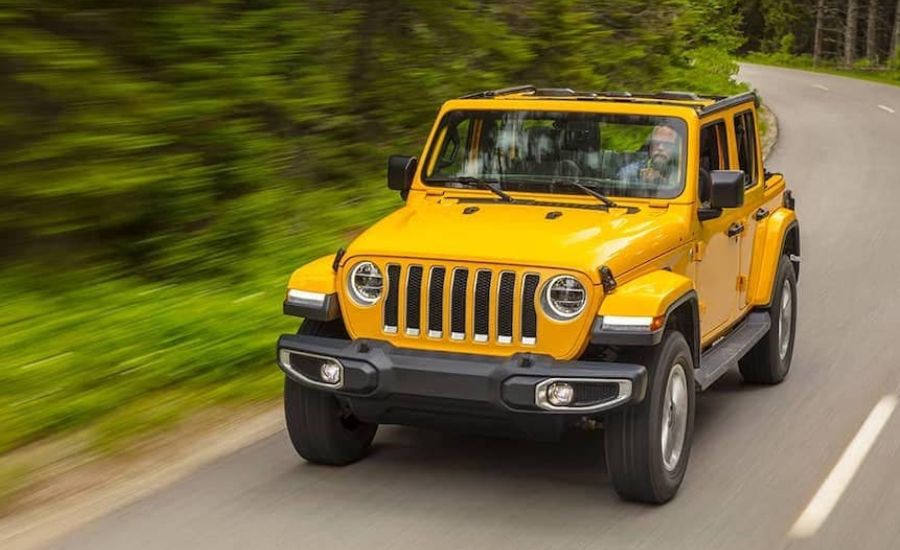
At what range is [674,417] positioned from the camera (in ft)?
22.0

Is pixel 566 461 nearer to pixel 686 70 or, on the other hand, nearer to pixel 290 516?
pixel 290 516

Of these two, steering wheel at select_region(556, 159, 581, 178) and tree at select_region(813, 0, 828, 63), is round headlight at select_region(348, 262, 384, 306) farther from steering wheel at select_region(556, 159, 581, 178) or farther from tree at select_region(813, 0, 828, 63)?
tree at select_region(813, 0, 828, 63)

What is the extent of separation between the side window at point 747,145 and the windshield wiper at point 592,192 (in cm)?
150

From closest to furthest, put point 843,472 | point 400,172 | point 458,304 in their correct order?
1. point 458,304
2. point 843,472
3. point 400,172

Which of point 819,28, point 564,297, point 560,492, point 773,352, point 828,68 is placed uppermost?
point 564,297

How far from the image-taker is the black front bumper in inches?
242

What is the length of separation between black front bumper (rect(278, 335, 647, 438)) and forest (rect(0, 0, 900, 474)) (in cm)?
154

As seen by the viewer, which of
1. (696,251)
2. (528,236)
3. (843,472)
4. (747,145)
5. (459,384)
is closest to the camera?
(459,384)

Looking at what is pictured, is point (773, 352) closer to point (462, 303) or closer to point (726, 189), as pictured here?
point (726, 189)

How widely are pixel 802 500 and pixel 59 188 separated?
4969 mm

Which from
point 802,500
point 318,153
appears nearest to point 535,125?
point 802,500

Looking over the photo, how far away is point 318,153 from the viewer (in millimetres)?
13492

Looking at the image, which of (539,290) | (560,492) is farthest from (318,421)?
(539,290)

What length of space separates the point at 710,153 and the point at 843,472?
77.2 inches
